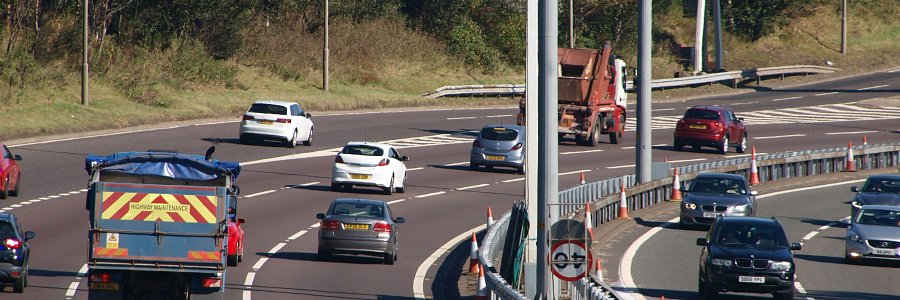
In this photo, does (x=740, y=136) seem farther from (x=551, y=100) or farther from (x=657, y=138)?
(x=551, y=100)

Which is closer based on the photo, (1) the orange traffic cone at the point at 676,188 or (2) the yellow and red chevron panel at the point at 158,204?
(2) the yellow and red chevron panel at the point at 158,204

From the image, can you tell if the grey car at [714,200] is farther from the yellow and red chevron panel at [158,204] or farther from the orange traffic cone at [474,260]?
the yellow and red chevron panel at [158,204]

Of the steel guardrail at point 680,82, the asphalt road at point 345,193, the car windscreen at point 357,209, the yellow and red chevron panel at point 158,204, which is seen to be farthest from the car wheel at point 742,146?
the yellow and red chevron panel at point 158,204

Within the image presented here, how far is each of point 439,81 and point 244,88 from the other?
13916 mm

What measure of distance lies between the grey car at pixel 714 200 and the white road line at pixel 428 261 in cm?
504

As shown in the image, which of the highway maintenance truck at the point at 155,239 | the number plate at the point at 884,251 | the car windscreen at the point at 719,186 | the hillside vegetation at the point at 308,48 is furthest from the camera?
the hillside vegetation at the point at 308,48

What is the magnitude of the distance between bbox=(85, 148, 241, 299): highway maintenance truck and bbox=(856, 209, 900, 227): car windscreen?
50.1 ft

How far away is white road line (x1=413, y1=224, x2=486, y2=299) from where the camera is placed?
954 inches

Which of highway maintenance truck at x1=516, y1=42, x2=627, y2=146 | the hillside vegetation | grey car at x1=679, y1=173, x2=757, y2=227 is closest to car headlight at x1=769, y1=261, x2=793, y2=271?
grey car at x1=679, y1=173, x2=757, y2=227

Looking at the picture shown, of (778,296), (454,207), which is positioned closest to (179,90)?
(454,207)

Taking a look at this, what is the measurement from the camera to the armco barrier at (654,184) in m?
20.9

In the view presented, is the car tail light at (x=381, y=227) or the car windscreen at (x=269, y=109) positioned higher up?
the car windscreen at (x=269, y=109)

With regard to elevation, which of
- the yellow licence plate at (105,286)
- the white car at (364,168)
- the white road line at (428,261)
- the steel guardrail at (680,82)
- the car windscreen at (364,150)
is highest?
the steel guardrail at (680,82)

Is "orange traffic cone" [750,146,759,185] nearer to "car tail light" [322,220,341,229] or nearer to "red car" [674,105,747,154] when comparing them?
"red car" [674,105,747,154]
